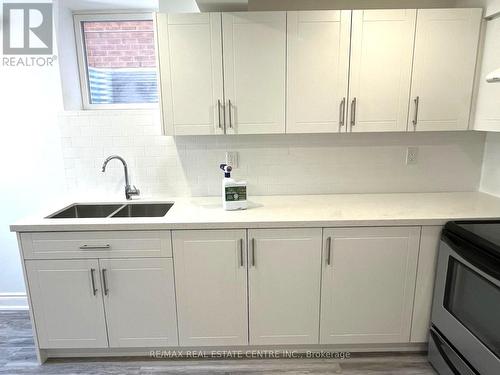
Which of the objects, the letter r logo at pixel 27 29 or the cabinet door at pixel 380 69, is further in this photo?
the letter r logo at pixel 27 29

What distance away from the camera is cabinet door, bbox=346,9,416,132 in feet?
6.24

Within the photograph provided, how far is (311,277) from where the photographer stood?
192 centimetres

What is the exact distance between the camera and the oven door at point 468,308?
1.45 m

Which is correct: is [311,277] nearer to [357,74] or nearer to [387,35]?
[357,74]

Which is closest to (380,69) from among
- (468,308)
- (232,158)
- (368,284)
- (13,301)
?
(232,158)

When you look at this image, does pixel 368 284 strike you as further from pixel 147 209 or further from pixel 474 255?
pixel 147 209

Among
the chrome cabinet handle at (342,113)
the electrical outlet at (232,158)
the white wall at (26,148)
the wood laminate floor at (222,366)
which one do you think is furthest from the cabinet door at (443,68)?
the white wall at (26,148)

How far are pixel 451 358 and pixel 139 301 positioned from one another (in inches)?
70.5

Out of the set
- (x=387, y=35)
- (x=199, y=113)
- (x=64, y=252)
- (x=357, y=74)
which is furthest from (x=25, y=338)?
(x=387, y=35)

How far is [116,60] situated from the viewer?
2408mm

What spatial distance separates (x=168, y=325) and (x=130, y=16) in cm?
217

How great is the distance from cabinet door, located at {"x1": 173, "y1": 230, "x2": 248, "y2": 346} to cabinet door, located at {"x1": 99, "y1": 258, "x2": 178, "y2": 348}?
0.24 ft

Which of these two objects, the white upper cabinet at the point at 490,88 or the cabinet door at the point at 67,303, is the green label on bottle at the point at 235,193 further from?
the white upper cabinet at the point at 490,88

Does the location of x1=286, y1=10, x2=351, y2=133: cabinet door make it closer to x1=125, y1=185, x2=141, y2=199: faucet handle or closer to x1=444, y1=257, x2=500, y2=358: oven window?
x1=444, y1=257, x2=500, y2=358: oven window
